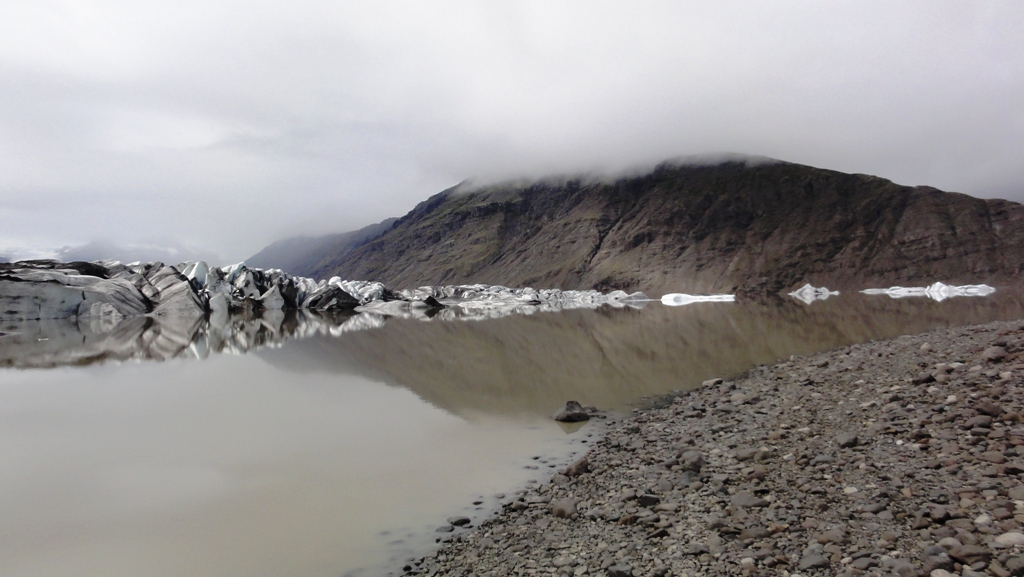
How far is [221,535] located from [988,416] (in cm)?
908

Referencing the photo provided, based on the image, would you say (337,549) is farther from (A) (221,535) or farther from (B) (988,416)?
(B) (988,416)

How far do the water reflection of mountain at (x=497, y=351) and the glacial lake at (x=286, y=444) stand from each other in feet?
0.50

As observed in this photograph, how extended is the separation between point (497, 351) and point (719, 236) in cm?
11100

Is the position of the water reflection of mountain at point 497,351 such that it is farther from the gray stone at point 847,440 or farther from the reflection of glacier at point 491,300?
the reflection of glacier at point 491,300

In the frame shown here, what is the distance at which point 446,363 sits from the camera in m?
21.0

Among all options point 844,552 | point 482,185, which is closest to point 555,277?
point 482,185

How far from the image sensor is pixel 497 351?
24.2 metres

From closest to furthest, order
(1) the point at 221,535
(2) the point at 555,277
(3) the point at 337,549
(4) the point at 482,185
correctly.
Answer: (3) the point at 337,549 < (1) the point at 221,535 < (2) the point at 555,277 < (4) the point at 482,185

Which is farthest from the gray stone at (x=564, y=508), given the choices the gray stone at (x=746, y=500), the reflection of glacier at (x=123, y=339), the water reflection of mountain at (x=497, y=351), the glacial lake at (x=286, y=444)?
the reflection of glacier at (x=123, y=339)

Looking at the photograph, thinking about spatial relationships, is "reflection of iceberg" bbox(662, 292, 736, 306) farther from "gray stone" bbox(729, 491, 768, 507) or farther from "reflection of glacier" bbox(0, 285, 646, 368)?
"gray stone" bbox(729, 491, 768, 507)

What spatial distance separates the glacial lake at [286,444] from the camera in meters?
6.07

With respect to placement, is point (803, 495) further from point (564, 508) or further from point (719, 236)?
point (719, 236)

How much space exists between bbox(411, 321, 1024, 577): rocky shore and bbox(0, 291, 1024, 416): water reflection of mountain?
4.70 metres

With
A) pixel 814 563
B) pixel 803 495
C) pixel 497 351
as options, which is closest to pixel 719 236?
pixel 497 351
